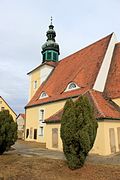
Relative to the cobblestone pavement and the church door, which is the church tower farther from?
the cobblestone pavement

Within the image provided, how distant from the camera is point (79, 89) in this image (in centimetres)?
2159

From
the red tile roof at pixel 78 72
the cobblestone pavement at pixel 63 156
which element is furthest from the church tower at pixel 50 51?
the cobblestone pavement at pixel 63 156

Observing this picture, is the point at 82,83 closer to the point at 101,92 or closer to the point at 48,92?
the point at 101,92

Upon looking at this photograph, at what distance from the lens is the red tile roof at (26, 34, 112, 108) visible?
21.9 m

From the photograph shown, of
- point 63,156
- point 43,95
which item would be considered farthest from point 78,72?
point 63,156

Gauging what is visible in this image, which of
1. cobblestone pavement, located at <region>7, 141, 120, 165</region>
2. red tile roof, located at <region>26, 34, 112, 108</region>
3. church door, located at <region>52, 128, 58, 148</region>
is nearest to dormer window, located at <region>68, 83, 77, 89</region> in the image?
red tile roof, located at <region>26, 34, 112, 108</region>

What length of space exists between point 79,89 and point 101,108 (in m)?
5.29

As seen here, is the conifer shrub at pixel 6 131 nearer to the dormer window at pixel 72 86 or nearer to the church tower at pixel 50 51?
the dormer window at pixel 72 86

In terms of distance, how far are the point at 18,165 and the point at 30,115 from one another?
62.8 ft

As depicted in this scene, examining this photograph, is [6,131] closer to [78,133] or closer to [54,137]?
[54,137]

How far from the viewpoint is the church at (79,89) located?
629 inches

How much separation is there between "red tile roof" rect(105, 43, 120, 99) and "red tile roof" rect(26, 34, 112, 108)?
139 cm

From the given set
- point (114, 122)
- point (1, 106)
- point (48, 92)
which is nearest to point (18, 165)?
point (114, 122)

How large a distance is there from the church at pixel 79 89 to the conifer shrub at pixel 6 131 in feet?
16.7
